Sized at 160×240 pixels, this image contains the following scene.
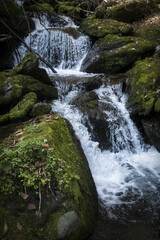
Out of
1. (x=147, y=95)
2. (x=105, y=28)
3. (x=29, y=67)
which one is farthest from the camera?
(x=105, y=28)

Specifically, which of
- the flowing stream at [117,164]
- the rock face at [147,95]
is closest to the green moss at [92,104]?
the flowing stream at [117,164]

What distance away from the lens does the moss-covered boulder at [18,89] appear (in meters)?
6.48

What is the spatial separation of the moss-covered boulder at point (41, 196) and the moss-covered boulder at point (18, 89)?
367cm

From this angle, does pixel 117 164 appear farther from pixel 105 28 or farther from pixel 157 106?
pixel 105 28

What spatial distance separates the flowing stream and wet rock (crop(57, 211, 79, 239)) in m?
0.78

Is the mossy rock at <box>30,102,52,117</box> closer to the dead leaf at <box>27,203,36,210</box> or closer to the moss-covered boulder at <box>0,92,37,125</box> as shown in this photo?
the moss-covered boulder at <box>0,92,37,125</box>

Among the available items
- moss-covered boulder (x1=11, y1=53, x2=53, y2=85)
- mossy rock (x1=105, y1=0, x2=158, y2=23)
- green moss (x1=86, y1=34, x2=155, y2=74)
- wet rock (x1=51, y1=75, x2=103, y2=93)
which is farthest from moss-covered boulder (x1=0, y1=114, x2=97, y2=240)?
mossy rock (x1=105, y1=0, x2=158, y2=23)

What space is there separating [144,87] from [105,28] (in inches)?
267

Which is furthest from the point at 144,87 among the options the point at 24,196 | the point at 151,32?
the point at 151,32

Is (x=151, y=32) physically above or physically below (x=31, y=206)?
above

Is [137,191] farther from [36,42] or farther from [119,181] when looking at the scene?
[36,42]

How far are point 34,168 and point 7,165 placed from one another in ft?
1.32

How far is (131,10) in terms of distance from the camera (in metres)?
12.9

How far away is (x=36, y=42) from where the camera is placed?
1187cm
